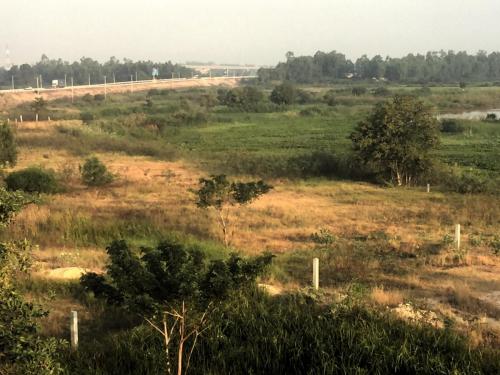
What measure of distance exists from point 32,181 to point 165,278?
20.1 m

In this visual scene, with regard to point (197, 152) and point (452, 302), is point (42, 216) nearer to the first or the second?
point (452, 302)

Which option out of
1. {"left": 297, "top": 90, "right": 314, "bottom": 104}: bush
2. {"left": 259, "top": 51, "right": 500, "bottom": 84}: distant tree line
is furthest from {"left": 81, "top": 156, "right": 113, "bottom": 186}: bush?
{"left": 259, "top": 51, "right": 500, "bottom": 84}: distant tree line

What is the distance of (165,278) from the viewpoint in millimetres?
7113

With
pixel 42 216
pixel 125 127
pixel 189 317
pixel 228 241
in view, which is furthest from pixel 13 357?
pixel 125 127

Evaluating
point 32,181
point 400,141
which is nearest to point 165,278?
point 32,181

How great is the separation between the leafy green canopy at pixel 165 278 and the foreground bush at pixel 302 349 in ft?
1.62

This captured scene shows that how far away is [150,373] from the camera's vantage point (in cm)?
774

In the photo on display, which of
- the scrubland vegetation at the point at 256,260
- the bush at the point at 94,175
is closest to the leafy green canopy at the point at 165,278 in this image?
the scrubland vegetation at the point at 256,260

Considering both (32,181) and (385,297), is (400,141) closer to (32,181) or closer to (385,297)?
(32,181)

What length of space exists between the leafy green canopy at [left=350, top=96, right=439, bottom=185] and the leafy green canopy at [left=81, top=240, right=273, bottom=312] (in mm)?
23031

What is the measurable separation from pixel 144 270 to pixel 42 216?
12.9 meters

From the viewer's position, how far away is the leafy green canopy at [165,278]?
22.9 feet

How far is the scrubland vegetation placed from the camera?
25.1ft

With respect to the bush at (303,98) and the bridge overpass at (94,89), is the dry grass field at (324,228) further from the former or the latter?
the bridge overpass at (94,89)
